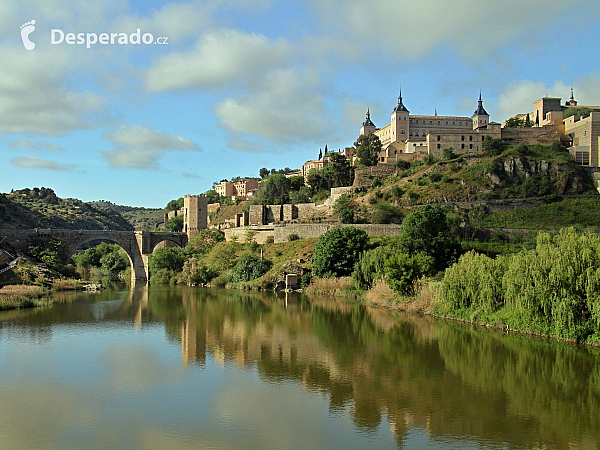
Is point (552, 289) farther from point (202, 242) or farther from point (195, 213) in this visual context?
point (195, 213)

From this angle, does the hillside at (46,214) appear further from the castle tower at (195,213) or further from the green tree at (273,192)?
the green tree at (273,192)

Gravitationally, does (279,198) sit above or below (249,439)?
above

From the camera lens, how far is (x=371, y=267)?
3666 centimetres

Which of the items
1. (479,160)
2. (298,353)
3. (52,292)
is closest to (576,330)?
(298,353)

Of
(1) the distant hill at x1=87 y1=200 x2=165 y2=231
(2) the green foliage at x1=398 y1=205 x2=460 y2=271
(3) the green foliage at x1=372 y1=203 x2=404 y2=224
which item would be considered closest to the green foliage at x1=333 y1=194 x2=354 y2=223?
(3) the green foliage at x1=372 y1=203 x2=404 y2=224

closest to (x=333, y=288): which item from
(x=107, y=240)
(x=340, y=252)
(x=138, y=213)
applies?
(x=340, y=252)

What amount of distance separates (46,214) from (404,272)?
69.0 metres

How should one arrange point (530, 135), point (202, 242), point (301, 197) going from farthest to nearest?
1. point (301, 197)
2. point (530, 135)
3. point (202, 242)

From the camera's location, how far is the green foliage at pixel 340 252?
133 feet

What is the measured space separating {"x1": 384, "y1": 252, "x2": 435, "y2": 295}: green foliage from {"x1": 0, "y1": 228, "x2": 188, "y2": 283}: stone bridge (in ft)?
120

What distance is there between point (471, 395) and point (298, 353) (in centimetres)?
716

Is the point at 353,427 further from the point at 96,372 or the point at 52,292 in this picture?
the point at 52,292

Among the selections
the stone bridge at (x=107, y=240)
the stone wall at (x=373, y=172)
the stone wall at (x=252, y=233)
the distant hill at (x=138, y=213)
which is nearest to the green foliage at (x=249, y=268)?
the stone wall at (x=252, y=233)

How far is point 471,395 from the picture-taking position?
15.7 metres
